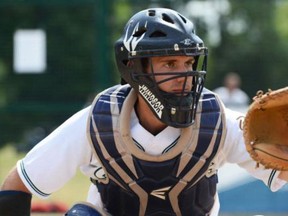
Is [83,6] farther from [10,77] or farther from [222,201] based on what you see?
[222,201]

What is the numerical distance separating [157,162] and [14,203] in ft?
2.64

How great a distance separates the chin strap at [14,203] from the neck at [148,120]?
74 centimetres

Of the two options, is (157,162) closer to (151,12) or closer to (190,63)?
(190,63)

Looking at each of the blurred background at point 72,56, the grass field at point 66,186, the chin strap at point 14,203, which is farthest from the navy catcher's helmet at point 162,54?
the blurred background at point 72,56

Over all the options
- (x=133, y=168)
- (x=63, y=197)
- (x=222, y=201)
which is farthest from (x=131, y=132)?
(x=63, y=197)

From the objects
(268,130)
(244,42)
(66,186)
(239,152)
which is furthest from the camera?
(244,42)

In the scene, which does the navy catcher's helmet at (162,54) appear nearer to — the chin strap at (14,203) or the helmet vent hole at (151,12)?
the helmet vent hole at (151,12)

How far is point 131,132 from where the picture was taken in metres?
5.29

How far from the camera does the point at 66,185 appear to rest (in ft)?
37.1

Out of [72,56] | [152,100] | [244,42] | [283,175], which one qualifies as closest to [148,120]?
[152,100]

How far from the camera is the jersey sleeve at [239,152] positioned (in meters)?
5.27

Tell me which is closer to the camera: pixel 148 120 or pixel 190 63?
pixel 190 63

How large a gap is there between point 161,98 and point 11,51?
678cm

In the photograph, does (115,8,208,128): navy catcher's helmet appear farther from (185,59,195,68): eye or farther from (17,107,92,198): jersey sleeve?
(17,107,92,198): jersey sleeve
